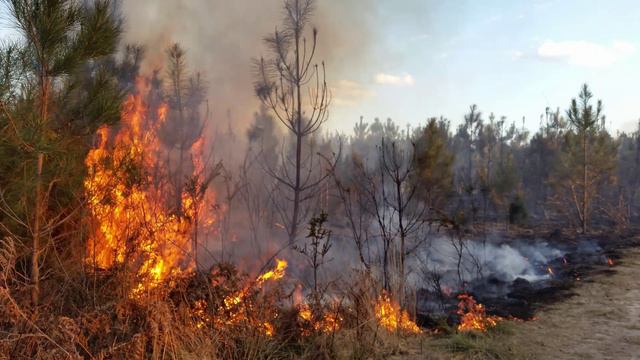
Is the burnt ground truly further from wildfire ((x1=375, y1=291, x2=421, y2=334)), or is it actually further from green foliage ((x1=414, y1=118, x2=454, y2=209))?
green foliage ((x1=414, y1=118, x2=454, y2=209))

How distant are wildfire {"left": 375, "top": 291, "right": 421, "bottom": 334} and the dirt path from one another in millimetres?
1351

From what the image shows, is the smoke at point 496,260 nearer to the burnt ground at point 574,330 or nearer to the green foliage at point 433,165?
the green foliage at point 433,165

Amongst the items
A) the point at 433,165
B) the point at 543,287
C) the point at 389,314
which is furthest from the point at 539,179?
the point at 389,314

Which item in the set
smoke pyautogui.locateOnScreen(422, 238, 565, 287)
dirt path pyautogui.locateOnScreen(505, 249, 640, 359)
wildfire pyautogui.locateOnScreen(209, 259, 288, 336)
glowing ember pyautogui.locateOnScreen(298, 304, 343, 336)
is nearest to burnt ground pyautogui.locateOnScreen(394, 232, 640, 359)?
dirt path pyautogui.locateOnScreen(505, 249, 640, 359)

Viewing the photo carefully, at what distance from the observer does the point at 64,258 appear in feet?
18.4

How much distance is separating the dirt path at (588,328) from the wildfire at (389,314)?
1.35 meters

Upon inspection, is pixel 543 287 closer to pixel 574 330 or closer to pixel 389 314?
pixel 574 330

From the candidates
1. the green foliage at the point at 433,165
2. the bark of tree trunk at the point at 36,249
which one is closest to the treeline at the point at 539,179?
the green foliage at the point at 433,165

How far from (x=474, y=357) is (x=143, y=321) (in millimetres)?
3510

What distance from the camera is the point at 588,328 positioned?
656 cm

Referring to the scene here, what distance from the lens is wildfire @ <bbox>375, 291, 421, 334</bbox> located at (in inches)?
205

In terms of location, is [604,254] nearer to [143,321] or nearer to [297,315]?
[297,315]

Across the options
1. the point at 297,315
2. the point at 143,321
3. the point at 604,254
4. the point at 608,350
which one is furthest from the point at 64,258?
the point at 604,254

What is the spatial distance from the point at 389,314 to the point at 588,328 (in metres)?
3.37
